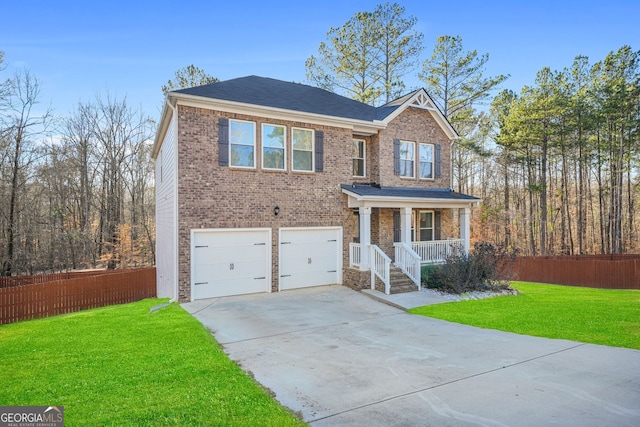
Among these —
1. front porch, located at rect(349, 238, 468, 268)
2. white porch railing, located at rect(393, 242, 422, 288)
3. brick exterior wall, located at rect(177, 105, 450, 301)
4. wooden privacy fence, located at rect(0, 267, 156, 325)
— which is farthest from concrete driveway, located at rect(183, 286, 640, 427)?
wooden privacy fence, located at rect(0, 267, 156, 325)

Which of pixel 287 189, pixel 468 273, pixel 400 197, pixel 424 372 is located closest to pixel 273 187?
pixel 287 189

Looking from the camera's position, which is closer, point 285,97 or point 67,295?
point 67,295

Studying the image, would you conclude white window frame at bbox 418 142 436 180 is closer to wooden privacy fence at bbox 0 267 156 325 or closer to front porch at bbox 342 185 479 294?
front porch at bbox 342 185 479 294

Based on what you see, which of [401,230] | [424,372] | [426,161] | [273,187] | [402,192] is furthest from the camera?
[426,161]

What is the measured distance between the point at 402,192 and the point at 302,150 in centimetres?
435

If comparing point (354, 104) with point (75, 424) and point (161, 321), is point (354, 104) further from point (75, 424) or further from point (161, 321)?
point (75, 424)

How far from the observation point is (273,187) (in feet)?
38.4

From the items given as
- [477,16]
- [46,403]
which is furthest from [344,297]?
[477,16]

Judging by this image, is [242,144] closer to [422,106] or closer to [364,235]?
[364,235]

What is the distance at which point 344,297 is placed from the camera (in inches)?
447

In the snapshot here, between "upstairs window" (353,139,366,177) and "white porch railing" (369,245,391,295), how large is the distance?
3.67 m

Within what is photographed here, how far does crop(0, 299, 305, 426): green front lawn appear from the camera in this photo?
3996 millimetres

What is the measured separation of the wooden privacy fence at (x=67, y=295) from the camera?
10.4 metres

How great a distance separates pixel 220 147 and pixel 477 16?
12814 mm
